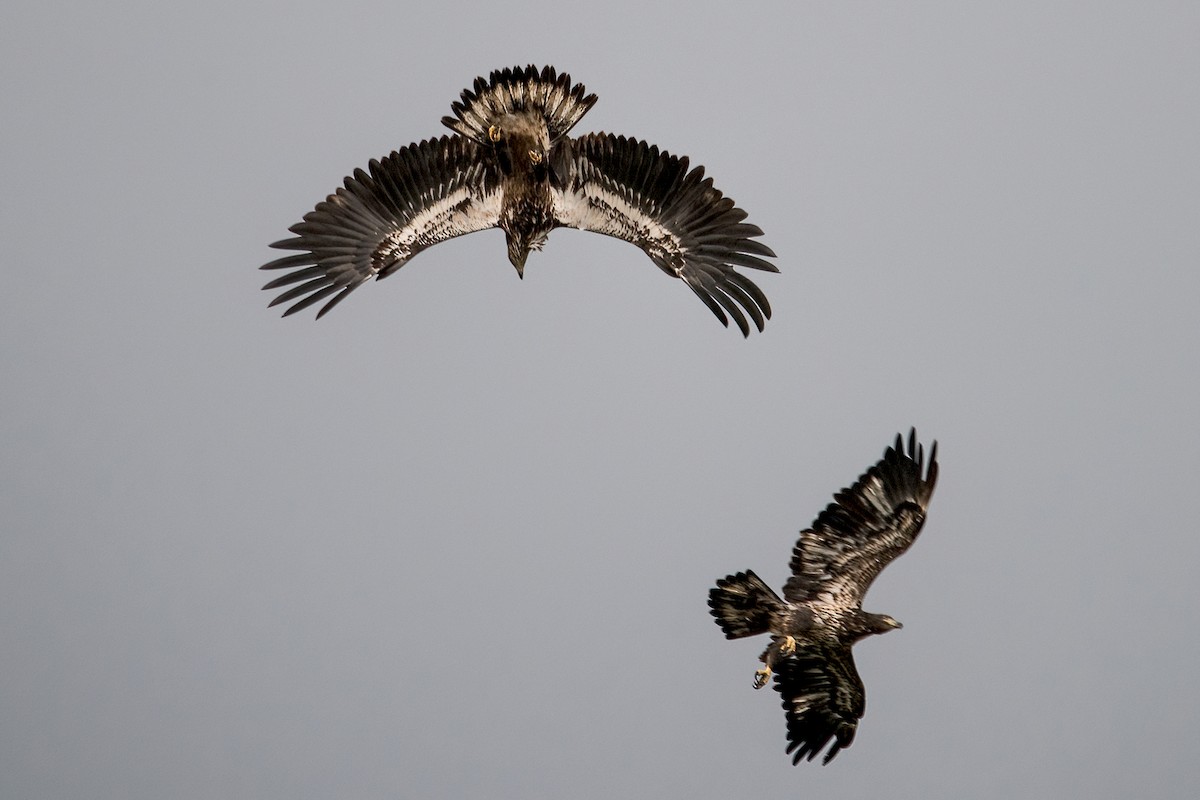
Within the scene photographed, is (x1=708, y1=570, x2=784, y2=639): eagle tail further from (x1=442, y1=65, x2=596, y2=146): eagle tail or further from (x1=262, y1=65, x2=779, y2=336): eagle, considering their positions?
(x1=442, y1=65, x2=596, y2=146): eagle tail

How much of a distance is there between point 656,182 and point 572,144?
2.16 feet

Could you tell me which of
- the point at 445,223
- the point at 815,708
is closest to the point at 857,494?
the point at 815,708

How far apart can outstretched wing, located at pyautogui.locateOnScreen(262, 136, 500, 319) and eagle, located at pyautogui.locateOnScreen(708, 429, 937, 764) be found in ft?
11.2

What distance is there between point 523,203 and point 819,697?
4323 millimetres

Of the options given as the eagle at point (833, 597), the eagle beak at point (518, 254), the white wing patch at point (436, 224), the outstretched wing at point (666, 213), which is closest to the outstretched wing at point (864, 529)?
the eagle at point (833, 597)

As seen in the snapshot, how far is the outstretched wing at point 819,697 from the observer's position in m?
11.9

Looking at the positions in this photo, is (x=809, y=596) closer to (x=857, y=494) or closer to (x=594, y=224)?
(x=857, y=494)

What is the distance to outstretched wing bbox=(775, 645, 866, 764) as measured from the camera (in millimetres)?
11922

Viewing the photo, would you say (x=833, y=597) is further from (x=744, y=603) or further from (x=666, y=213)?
(x=666, y=213)

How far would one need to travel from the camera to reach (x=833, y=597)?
39.5 ft

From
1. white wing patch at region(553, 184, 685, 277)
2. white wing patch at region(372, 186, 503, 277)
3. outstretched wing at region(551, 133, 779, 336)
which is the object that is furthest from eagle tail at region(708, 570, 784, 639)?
white wing patch at region(372, 186, 503, 277)

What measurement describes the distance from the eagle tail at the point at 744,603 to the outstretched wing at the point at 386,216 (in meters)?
3.31

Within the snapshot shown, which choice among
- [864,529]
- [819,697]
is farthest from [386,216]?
[819,697]

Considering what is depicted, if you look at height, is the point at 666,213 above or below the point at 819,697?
above
